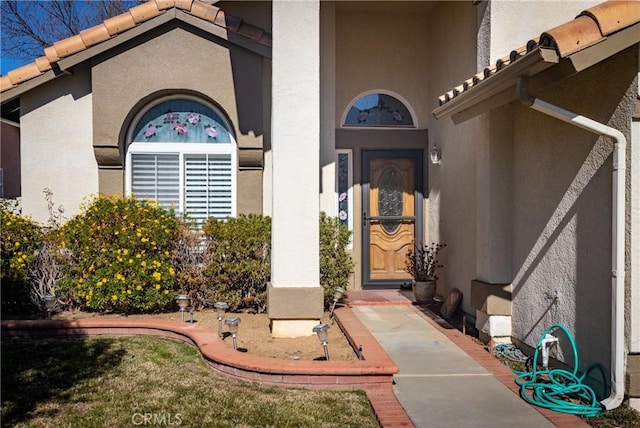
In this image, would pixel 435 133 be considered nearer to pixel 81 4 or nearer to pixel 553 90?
pixel 553 90

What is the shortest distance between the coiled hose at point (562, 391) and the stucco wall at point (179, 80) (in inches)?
237

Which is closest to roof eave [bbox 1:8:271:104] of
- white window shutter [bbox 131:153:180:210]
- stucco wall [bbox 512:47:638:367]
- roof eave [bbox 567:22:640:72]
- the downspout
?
white window shutter [bbox 131:153:180:210]

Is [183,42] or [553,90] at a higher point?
[183,42]

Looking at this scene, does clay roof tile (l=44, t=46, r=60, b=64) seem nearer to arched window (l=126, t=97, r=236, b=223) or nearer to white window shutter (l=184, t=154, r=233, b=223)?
arched window (l=126, t=97, r=236, b=223)

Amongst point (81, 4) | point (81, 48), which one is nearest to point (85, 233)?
point (81, 48)

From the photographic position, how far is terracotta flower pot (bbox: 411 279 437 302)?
991 cm

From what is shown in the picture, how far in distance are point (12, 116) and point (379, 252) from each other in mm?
7446

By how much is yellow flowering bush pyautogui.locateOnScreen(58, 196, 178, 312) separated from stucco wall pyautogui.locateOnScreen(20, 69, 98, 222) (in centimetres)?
138

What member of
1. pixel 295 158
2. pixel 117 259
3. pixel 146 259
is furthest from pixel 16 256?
pixel 295 158

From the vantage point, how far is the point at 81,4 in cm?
2389

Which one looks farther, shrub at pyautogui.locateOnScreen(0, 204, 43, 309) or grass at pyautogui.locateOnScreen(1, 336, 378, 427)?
shrub at pyautogui.locateOnScreen(0, 204, 43, 309)

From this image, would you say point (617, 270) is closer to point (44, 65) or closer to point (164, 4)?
point (164, 4)

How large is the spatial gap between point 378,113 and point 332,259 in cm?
355

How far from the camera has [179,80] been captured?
1000 cm
